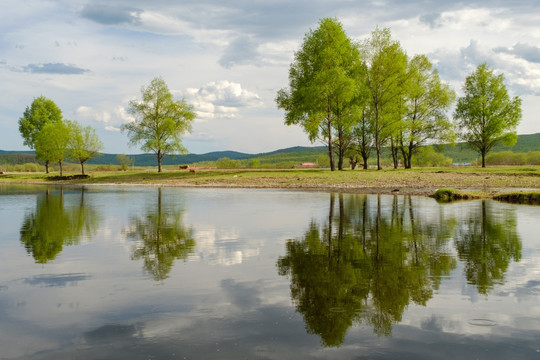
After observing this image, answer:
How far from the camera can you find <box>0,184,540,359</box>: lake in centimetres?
610

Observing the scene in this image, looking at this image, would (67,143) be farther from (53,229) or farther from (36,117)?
(53,229)

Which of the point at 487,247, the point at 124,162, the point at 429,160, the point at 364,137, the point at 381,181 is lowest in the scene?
the point at 487,247

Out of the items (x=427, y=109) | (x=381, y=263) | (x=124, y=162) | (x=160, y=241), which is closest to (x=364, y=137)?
(x=427, y=109)

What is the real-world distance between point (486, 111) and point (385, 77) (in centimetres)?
2047

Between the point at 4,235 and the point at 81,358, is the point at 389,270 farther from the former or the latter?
the point at 4,235

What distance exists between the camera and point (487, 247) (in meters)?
12.6

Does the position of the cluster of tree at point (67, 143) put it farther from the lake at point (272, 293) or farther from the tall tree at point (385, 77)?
the lake at point (272, 293)

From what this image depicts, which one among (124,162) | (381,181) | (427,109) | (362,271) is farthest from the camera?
(124,162)

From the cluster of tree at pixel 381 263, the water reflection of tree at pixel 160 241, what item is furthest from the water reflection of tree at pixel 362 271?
the water reflection of tree at pixel 160 241

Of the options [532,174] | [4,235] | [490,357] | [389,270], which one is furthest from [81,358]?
[532,174]

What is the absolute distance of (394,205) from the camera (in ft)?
82.0

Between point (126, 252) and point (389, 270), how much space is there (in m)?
6.94

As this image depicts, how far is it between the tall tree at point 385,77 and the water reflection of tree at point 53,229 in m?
41.6

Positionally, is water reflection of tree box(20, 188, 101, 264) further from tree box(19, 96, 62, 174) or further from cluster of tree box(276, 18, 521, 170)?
tree box(19, 96, 62, 174)
